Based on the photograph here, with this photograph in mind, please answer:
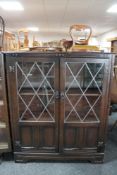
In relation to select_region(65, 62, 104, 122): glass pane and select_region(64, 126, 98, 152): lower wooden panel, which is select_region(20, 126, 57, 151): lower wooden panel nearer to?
select_region(64, 126, 98, 152): lower wooden panel

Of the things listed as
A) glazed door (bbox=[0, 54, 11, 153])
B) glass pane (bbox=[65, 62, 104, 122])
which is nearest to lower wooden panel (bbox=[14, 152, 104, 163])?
glazed door (bbox=[0, 54, 11, 153])

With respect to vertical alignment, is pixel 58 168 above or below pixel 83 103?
below

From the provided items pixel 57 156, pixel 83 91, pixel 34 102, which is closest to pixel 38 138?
pixel 57 156

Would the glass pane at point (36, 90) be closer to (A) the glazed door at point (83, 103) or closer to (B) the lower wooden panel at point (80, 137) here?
(A) the glazed door at point (83, 103)

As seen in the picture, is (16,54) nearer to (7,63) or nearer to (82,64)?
(7,63)

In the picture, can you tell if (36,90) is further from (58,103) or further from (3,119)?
(3,119)

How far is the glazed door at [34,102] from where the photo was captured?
1.65 meters

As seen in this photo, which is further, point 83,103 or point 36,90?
point 83,103

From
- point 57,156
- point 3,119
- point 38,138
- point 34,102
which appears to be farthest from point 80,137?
point 3,119

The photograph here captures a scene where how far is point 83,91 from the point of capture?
1747 mm

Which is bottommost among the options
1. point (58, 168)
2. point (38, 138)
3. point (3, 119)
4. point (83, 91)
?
point (58, 168)

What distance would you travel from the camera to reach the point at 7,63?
162 cm

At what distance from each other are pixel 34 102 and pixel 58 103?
11.4 inches

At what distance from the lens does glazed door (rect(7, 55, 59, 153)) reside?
1654 mm
